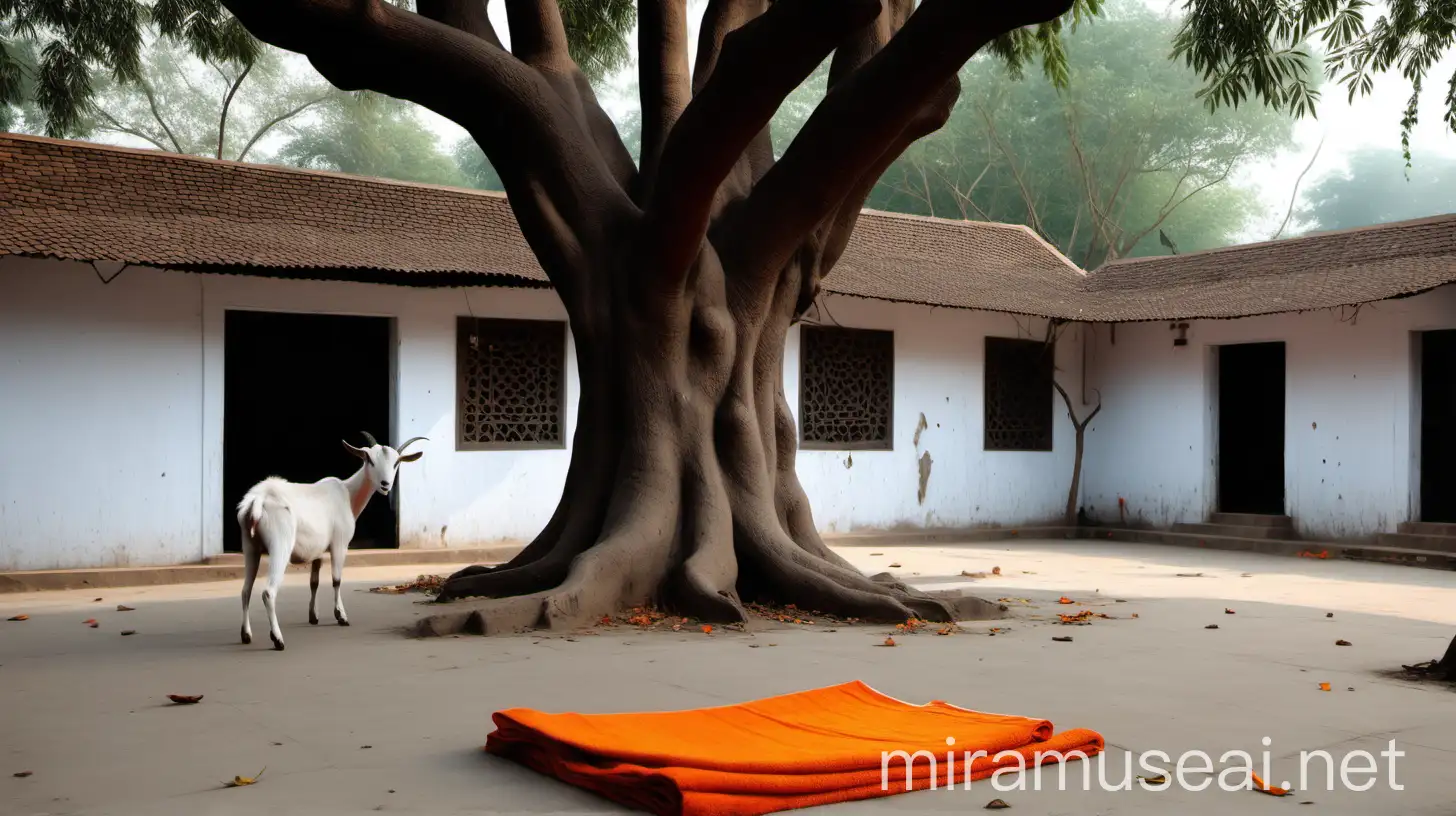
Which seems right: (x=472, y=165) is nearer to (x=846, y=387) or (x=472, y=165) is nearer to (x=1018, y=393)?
(x=1018, y=393)

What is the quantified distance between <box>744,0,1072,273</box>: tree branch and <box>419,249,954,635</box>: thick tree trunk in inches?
25.4

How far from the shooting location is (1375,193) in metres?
53.5

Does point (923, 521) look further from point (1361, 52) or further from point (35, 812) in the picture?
point (35, 812)

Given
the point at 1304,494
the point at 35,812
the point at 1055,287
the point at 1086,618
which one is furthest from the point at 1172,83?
the point at 35,812

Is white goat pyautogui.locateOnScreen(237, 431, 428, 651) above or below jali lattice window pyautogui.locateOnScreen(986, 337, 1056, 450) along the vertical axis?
below

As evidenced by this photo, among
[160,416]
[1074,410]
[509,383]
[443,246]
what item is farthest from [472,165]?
[160,416]

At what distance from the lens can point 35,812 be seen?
398cm

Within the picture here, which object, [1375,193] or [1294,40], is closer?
[1294,40]

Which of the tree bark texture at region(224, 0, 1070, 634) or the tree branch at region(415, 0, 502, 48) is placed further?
the tree branch at region(415, 0, 502, 48)

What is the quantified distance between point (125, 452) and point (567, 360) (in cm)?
449

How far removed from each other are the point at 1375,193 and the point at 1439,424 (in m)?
43.2

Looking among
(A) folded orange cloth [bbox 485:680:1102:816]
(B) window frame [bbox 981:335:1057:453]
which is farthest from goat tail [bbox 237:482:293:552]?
(B) window frame [bbox 981:335:1057:453]

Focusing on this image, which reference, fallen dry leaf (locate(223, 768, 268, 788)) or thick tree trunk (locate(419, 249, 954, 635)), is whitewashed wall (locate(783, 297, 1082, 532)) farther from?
fallen dry leaf (locate(223, 768, 268, 788))

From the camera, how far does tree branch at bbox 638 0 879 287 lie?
6.52 metres
